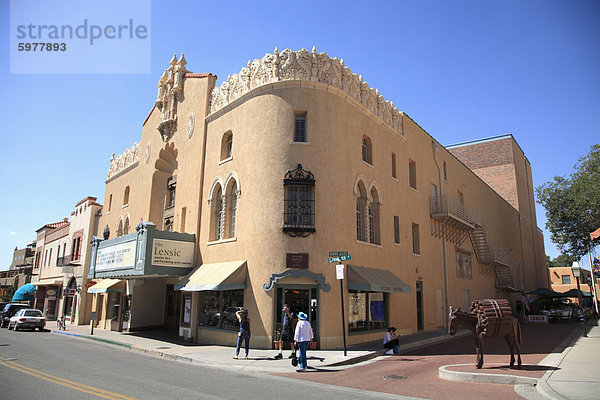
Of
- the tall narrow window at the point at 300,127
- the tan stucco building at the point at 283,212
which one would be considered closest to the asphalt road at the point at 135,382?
the tan stucco building at the point at 283,212

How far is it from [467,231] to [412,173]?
29.7 ft

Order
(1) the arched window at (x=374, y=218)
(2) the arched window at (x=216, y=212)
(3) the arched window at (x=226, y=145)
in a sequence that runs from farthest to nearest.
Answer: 1. (3) the arched window at (x=226, y=145)
2. (1) the arched window at (x=374, y=218)
3. (2) the arched window at (x=216, y=212)

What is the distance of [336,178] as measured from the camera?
714 inches

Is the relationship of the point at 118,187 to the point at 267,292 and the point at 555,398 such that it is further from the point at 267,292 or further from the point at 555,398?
the point at 555,398

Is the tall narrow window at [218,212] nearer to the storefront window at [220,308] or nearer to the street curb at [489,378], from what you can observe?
the storefront window at [220,308]

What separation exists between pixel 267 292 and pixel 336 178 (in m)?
5.75

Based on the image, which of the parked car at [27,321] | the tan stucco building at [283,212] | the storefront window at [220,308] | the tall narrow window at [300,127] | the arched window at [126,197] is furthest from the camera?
the arched window at [126,197]

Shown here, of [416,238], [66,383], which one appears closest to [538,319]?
[416,238]

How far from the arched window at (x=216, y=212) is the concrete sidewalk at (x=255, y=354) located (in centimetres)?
536

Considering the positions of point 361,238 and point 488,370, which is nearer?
point 488,370

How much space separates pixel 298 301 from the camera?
16703 mm

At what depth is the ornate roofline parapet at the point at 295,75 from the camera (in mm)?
18656

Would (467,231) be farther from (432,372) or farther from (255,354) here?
(255,354)

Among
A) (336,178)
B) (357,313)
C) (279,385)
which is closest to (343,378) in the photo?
(279,385)
